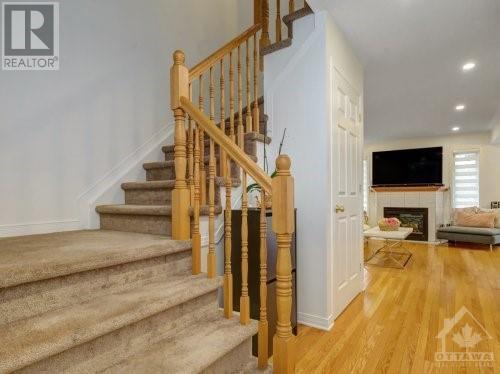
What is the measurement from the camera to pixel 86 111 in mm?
2490

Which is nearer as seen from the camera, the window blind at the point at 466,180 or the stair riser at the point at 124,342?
the stair riser at the point at 124,342

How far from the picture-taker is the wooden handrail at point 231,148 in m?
1.48

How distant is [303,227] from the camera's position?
2453 millimetres

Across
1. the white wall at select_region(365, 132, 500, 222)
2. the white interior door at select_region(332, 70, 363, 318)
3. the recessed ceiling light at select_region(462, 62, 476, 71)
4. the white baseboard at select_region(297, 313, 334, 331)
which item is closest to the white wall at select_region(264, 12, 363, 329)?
the white baseboard at select_region(297, 313, 334, 331)

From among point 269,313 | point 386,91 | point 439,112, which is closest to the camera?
point 269,313

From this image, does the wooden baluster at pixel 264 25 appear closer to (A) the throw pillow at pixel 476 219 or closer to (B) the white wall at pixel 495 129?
(B) the white wall at pixel 495 129

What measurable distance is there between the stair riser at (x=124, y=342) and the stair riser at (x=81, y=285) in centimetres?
25

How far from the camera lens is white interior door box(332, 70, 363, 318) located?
99.2 inches

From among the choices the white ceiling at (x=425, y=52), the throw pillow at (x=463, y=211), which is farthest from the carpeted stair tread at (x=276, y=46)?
the throw pillow at (x=463, y=211)

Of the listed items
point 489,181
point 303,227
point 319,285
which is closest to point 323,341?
point 319,285

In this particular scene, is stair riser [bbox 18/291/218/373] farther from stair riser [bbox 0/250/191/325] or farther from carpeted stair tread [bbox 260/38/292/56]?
carpeted stair tread [bbox 260/38/292/56]

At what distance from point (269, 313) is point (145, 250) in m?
0.93

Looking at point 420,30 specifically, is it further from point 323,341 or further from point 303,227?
point 323,341

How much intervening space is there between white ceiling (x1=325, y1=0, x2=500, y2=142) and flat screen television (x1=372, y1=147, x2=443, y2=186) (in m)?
1.66
